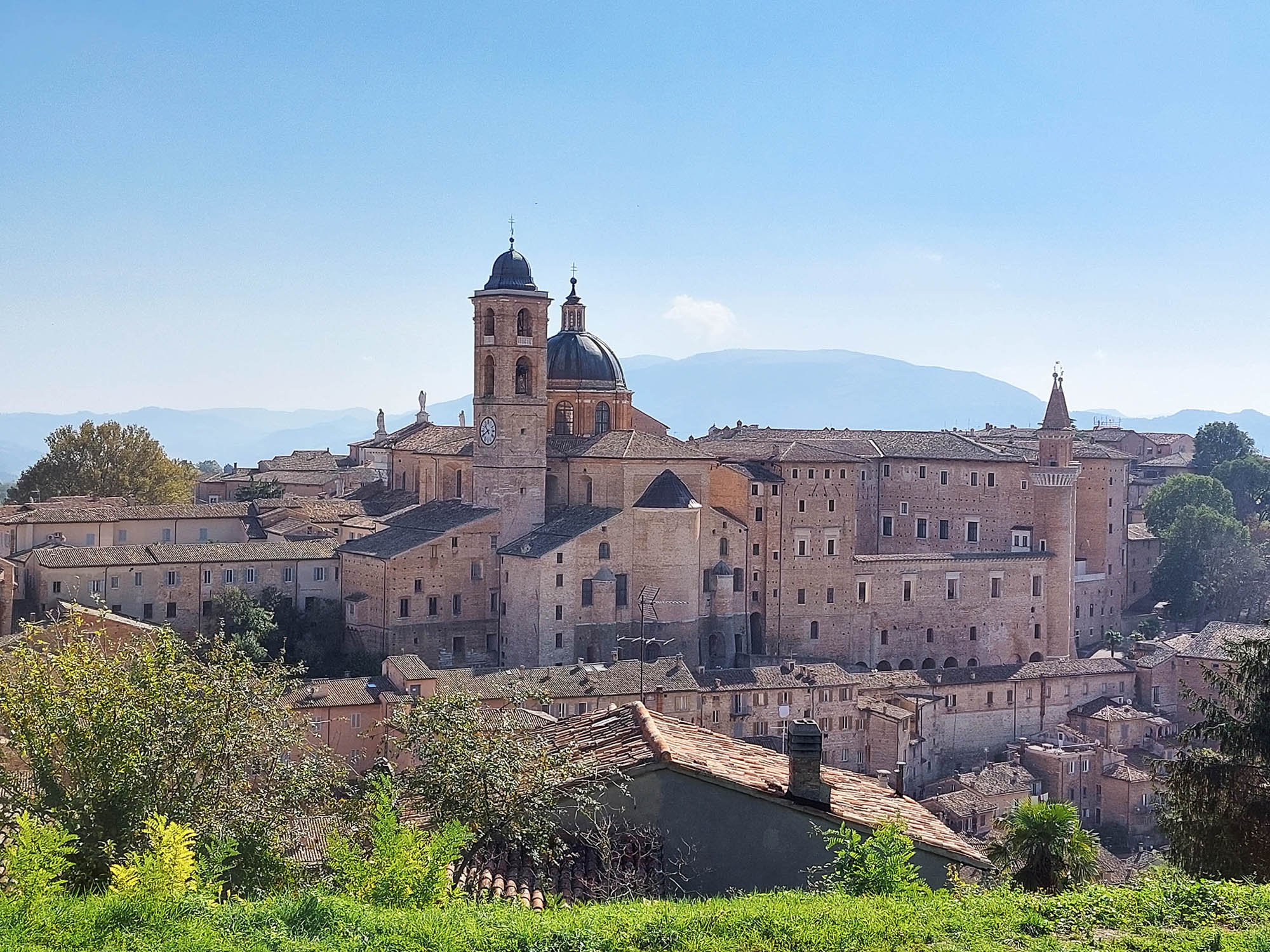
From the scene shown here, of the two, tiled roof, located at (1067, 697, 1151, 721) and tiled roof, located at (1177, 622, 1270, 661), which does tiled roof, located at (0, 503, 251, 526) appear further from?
tiled roof, located at (1177, 622, 1270, 661)

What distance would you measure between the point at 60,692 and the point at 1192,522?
66.7 meters

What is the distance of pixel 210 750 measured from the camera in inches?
573

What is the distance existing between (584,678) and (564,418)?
16.5 metres

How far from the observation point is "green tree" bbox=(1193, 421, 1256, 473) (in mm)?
96625

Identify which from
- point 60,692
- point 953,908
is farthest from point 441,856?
point 60,692

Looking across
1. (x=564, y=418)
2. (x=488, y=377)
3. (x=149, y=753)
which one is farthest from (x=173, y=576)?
(x=149, y=753)

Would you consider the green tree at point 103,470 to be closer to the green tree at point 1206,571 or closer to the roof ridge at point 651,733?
the green tree at point 1206,571

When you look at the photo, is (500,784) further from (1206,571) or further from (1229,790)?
(1206,571)

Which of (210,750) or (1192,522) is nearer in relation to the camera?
(210,750)

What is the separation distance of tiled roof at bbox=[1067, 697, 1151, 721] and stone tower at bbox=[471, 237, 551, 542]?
20.1m

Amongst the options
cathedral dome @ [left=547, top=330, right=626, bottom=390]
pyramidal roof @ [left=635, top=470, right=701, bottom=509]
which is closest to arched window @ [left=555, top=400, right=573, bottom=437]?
cathedral dome @ [left=547, top=330, right=626, bottom=390]

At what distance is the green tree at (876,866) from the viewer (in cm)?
1071

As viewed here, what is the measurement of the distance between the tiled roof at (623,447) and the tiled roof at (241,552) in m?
8.82

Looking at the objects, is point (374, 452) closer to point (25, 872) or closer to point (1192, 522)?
point (1192, 522)
